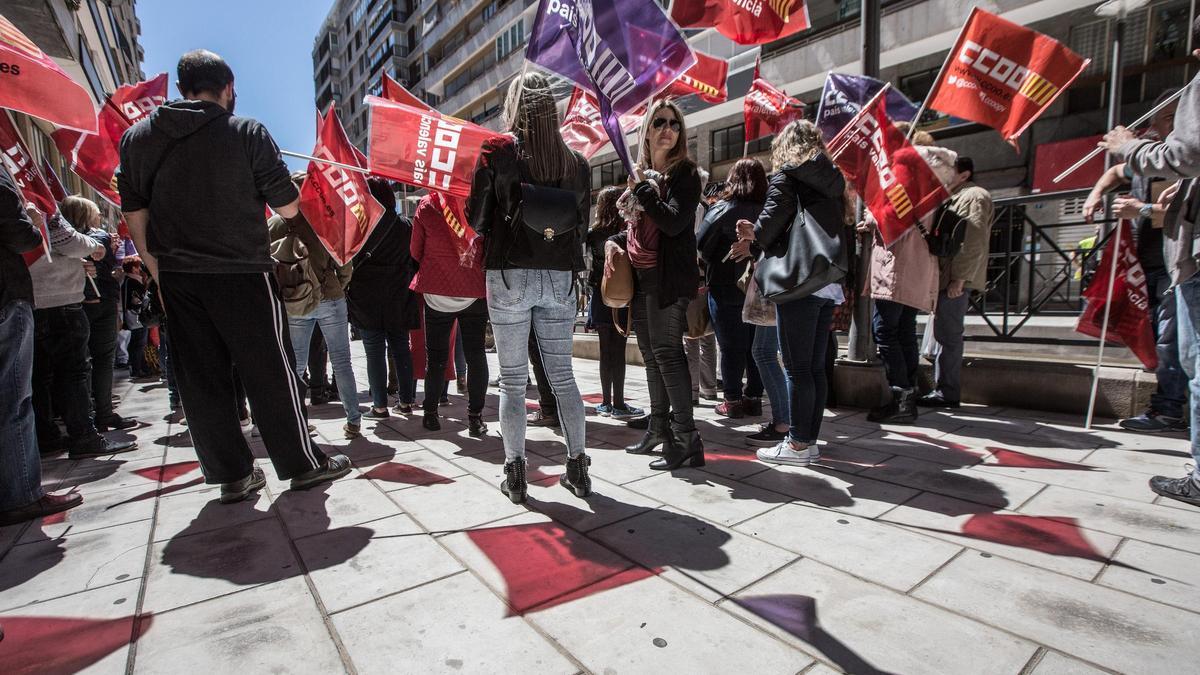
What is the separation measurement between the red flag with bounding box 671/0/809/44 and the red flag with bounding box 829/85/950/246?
158 cm

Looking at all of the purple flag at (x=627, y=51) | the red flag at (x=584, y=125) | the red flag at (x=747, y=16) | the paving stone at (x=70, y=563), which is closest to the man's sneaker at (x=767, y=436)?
the purple flag at (x=627, y=51)

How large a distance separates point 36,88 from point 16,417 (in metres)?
1.56

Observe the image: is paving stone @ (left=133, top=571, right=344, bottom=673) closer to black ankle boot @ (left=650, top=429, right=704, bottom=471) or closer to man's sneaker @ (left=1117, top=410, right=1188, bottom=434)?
black ankle boot @ (left=650, top=429, right=704, bottom=471)

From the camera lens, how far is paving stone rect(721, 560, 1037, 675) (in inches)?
60.8

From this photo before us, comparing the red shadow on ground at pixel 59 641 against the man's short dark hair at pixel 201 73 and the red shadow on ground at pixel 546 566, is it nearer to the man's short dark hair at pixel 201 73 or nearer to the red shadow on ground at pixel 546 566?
the red shadow on ground at pixel 546 566

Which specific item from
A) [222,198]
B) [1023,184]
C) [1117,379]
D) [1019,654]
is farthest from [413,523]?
[1023,184]

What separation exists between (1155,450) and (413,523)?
417 centimetres

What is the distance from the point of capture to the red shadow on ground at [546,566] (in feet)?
6.31

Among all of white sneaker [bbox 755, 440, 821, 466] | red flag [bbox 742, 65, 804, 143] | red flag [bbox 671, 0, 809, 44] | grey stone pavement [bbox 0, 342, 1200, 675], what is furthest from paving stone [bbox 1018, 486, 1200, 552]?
red flag [bbox 742, 65, 804, 143]

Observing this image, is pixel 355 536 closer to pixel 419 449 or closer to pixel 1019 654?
pixel 419 449

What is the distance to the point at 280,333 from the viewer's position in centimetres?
296

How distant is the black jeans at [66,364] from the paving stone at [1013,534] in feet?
16.7

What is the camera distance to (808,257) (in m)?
3.12

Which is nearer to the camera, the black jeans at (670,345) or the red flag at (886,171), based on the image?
the black jeans at (670,345)
